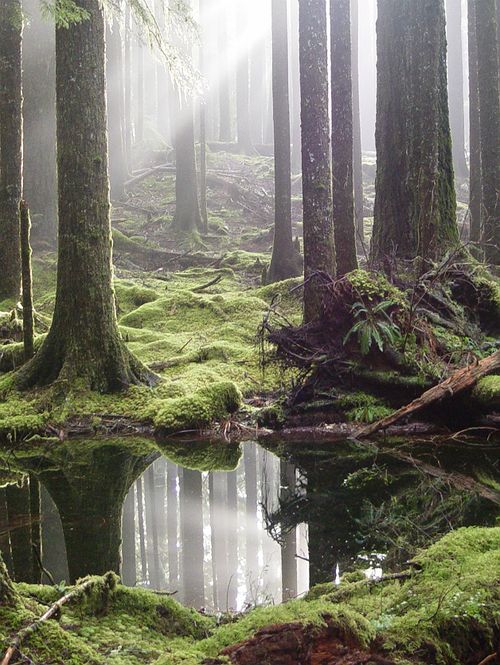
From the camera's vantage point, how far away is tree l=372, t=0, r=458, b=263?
9.65 metres

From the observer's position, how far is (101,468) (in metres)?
6.45

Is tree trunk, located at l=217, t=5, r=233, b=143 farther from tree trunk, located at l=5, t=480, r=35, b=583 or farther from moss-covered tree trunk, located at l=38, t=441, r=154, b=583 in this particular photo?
tree trunk, located at l=5, t=480, r=35, b=583

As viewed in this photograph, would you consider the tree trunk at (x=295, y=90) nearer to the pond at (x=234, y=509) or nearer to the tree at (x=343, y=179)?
the tree at (x=343, y=179)

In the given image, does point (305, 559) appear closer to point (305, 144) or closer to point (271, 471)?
point (271, 471)

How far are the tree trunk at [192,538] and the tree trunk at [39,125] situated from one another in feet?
40.0

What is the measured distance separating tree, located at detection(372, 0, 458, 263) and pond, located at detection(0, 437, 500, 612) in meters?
3.95

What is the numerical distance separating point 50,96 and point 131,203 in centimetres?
1079

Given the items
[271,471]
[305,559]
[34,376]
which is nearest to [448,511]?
[305,559]

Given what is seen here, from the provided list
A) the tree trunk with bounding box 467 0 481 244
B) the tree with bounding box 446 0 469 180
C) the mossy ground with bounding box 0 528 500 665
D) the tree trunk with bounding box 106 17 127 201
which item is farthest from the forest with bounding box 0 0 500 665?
the tree with bounding box 446 0 469 180

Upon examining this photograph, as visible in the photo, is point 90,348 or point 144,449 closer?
point 144,449

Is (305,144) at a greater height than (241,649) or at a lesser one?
greater

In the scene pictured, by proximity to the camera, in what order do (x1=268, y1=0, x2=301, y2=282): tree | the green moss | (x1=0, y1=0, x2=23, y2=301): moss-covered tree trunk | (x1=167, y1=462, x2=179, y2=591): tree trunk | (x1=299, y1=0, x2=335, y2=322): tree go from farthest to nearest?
(x1=268, y1=0, x2=301, y2=282): tree → (x1=0, y1=0, x2=23, y2=301): moss-covered tree trunk → (x1=299, y1=0, x2=335, y2=322): tree → the green moss → (x1=167, y1=462, x2=179, y2=591): tree trunk

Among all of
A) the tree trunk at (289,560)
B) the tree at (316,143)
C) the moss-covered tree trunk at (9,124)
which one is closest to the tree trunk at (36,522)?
the tree trunk at (289,560)

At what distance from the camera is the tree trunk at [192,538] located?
12.5 ft
